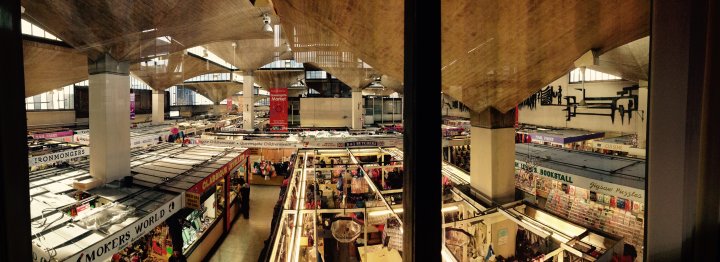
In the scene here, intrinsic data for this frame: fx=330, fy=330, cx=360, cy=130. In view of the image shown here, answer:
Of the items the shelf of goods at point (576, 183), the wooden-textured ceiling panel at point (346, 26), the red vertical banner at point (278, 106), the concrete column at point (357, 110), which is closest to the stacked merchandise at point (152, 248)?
the wooden-textured ceiling panel at point (346, 26)

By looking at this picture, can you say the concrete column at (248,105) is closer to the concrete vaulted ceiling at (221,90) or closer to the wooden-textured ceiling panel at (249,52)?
the wooden-textured ceiling panel at (249,52)

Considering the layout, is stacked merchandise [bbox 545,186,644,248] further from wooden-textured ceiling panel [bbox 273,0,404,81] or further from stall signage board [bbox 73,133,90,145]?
stall signage board [bbox 73,133,90,145]

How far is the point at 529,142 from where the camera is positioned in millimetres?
7859

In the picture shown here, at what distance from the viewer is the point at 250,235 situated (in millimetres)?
7918

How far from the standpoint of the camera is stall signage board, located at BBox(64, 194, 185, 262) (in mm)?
3180

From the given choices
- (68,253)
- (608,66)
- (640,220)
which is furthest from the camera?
(608,66)

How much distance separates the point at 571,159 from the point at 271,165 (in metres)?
10.1

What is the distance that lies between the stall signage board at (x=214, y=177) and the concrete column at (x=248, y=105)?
8271mm

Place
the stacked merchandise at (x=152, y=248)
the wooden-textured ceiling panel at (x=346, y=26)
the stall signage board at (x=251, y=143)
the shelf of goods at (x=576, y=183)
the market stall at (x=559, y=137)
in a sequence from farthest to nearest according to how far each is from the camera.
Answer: the stall signage board at (x=251, y=143) → the market stall at (x=559, y=137) → the stacked merchandise at (x=152, y=248) → the shelf of goods at (x=576, y=183) → the wooden-textured ceiling panel at (x=346, y=26)

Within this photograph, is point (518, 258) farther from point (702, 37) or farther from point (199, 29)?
point (199, 29)

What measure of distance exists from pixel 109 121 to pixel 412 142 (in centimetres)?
638

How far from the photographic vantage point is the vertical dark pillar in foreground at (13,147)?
75cm

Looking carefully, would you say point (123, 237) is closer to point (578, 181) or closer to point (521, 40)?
point (521, 40)

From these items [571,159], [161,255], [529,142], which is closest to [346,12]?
[161,255]
